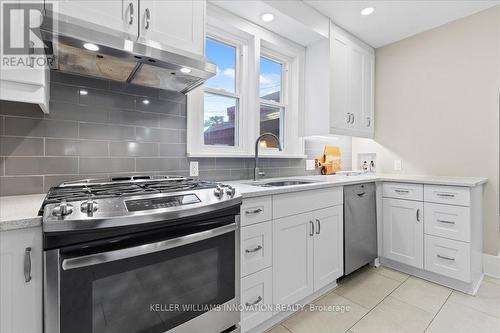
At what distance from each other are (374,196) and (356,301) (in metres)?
1.06

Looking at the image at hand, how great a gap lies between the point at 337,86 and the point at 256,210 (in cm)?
187

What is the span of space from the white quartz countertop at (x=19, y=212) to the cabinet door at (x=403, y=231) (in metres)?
2.76

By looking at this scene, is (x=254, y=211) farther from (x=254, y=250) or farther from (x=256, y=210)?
(x=254, y=250)

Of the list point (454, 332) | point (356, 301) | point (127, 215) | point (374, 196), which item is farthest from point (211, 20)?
point (454, 332)

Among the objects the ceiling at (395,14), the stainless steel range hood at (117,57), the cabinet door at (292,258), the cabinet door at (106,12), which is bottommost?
the cabinet door at (292,258)

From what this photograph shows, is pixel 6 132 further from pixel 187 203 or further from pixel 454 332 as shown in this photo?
pixel 454 332

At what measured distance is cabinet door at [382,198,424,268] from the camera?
2336mm

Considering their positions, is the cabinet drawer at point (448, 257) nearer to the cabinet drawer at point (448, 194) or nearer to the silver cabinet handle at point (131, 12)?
the cabinet drawer at point (448, 194)

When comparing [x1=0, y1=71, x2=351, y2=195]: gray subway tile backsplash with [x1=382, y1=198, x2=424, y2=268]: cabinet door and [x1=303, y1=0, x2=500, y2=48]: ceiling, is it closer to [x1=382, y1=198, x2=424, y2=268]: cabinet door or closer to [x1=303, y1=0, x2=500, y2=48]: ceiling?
[x1=303, y1=0, x2=500, y2=48]: ceiling

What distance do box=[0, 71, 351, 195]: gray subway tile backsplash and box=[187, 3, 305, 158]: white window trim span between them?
0.11m

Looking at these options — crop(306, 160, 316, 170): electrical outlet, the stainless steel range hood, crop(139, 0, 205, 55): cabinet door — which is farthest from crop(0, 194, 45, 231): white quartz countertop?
crop(306, 160, 316, 170): electrical outlet

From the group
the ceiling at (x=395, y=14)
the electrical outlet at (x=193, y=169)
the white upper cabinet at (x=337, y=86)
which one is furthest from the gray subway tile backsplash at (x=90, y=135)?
the ceiling at (x=395, y=14)

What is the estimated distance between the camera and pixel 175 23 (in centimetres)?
144

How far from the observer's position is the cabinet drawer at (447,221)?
6.81ft
